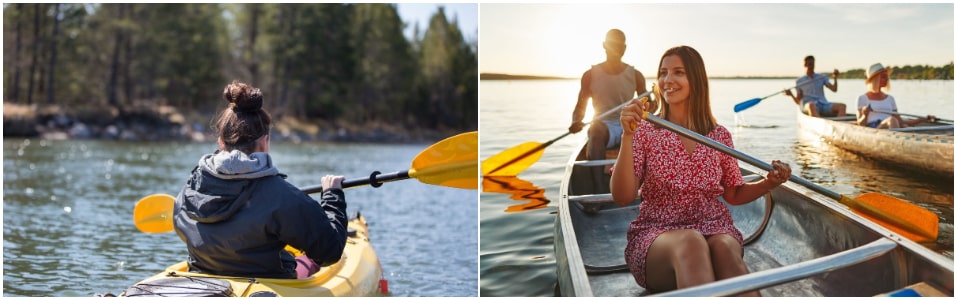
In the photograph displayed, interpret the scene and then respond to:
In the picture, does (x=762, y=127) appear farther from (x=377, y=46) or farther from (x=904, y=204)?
(x=377, y=46)

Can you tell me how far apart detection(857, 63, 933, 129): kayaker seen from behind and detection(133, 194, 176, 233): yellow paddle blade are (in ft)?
13.3

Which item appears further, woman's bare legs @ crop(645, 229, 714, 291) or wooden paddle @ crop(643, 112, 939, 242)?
wooden paddle @ crop(643, 112, 939, 242)

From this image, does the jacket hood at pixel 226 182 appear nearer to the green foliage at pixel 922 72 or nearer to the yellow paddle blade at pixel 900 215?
the yellow paddle blade at pixel 900 215

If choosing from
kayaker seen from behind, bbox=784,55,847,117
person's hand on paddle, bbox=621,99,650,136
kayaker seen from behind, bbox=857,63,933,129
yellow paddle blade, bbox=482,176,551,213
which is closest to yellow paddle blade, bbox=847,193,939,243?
person's hand on paddle, bbox=621,99,650,136

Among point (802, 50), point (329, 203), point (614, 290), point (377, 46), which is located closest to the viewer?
point (329, 203)

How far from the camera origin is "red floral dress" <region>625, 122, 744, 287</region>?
2.15 meters

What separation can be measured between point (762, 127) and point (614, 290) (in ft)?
11.3

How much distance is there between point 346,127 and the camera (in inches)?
973

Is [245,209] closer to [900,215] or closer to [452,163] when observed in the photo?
[452,163]

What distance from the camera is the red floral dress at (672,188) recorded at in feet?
7.05

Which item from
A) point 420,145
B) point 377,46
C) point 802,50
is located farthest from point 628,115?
point 377,46

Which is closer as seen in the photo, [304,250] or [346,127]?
[304,250]

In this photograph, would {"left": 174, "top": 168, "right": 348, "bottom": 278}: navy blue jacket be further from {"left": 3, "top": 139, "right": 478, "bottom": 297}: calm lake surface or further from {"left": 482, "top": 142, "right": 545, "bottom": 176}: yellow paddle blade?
{"left": 482, "top": 142, "right": 545, "bottom": 176}: yellow paddle blade

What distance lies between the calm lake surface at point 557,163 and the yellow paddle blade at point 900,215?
767mm
